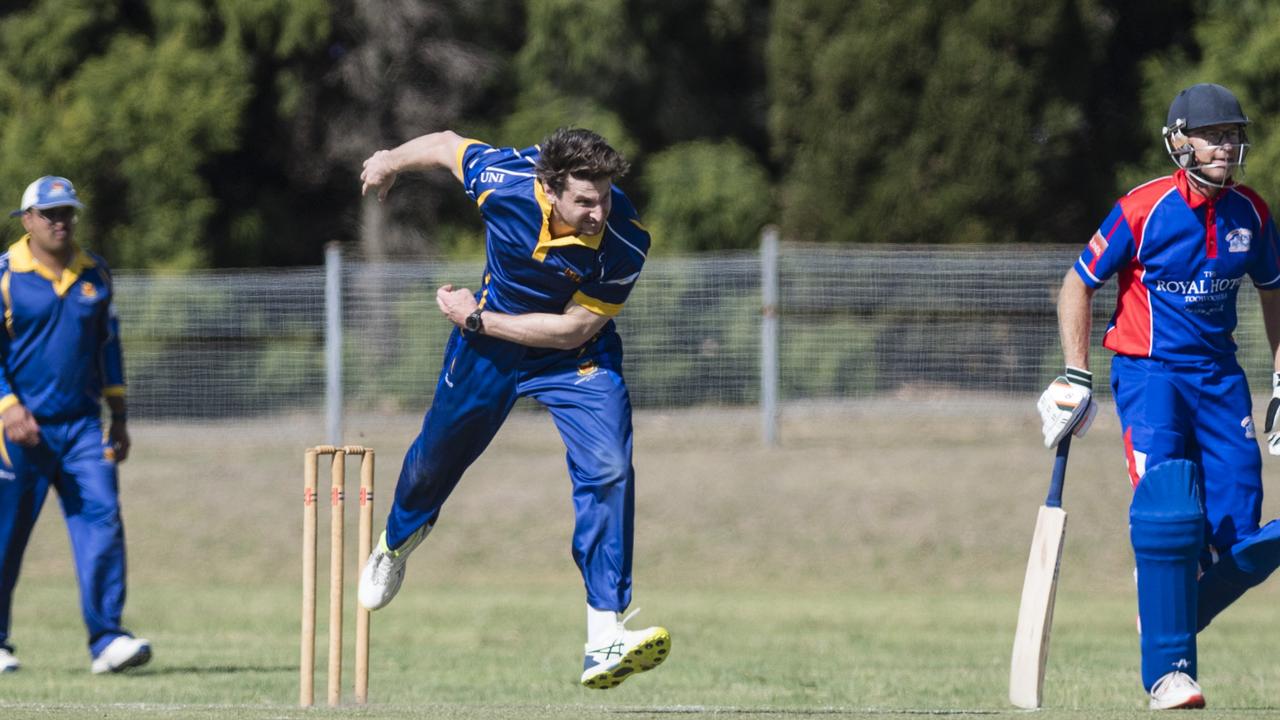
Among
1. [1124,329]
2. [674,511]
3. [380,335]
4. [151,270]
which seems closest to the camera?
[1124,329]

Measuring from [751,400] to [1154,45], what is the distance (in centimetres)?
917

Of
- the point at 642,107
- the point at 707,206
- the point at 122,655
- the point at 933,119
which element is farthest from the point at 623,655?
the point at 642,107

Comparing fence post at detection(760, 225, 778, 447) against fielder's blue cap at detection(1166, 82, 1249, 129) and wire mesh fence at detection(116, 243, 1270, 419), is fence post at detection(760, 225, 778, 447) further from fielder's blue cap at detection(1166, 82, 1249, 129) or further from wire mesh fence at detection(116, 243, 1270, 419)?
fielder's blue cap at detection(1166, 82, 1249, 129)

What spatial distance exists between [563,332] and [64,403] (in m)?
3.13

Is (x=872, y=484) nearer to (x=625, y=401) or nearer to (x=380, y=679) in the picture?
(x=380, y=679)

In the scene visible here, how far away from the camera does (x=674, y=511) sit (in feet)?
45.6

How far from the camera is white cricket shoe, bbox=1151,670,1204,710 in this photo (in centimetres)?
587

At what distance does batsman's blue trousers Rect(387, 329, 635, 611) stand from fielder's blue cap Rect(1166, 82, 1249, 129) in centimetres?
200

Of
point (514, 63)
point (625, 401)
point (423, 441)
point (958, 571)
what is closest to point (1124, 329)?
point (625, 401)

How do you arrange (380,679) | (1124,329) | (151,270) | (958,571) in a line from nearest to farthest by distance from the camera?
(1124,329), (380,679), (958,571), (151,270)

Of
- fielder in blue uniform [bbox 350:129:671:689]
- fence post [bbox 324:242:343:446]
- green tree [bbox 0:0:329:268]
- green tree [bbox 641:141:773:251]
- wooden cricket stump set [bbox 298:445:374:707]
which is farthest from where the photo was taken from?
green tree [bbox 641:141:773:251]

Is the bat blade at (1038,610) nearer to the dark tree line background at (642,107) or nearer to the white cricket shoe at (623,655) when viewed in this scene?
the white cricket shoe at (623,655)

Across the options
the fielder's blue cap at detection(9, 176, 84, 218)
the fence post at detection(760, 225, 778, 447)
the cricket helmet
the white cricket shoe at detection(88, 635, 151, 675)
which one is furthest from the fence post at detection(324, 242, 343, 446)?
the cricket helmet

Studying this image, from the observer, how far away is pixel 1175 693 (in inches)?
232
